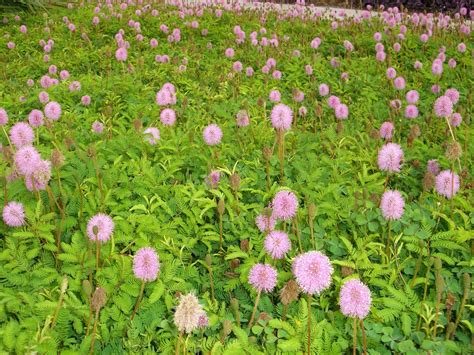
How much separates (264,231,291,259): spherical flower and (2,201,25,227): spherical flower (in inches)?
47.3

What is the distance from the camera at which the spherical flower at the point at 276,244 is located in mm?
2307

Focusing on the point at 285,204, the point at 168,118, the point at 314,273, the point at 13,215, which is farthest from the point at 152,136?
the point at 314,273

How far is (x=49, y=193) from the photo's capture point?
2.52m

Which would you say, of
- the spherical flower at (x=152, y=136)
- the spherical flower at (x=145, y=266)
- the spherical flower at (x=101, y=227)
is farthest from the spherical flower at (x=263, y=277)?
the spherical flower at (x=152, y=136)

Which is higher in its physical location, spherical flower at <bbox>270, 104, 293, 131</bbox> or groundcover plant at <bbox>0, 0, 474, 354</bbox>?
spherical flower at <bbox>270, 104, 293, 131</bbox>

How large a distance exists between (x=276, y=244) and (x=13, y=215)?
129cm

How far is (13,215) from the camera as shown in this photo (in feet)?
7.79

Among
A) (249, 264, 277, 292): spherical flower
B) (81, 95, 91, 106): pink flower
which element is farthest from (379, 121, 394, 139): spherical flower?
(81, 95, 91, 106): pink flower

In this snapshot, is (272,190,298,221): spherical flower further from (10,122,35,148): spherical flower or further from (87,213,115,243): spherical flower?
(10,122,35,148): spherical flower

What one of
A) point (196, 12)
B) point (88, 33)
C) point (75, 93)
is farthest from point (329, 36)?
point (75, 93)

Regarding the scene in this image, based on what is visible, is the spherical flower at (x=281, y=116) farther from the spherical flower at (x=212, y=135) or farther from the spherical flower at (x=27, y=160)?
the spherical flower at (x=27, y=160)

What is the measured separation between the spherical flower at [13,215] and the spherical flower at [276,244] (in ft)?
3.94

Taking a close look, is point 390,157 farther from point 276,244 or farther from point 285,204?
point 276,244

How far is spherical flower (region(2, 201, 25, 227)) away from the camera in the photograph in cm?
237
